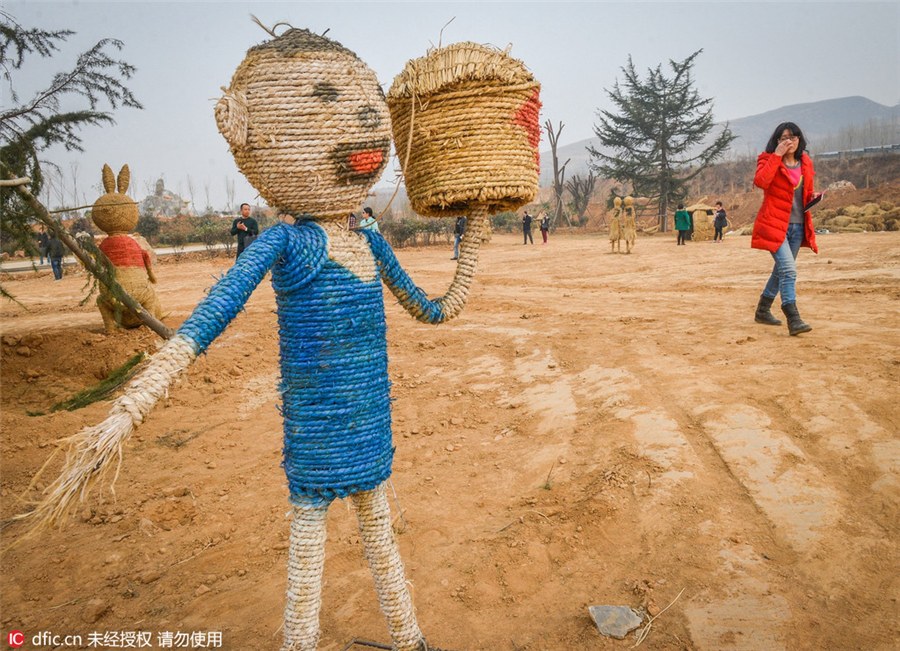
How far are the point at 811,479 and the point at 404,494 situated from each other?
240cm

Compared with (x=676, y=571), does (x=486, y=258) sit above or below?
above

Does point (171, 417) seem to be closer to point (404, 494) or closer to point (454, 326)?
point (404, 494)

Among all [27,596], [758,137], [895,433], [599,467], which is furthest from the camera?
[758,137]

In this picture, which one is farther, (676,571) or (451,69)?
(676,571)

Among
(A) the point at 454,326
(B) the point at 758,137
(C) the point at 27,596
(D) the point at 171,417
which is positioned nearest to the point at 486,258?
(A) the point at 454,326

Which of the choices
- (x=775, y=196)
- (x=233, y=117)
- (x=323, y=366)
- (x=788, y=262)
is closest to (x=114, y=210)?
(x=233, y=117)

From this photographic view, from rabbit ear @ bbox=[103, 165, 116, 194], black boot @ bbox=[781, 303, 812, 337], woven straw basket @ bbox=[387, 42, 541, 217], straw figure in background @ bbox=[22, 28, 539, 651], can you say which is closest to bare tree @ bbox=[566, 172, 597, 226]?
black boot @ bbox=[781, 303, 812, 337]

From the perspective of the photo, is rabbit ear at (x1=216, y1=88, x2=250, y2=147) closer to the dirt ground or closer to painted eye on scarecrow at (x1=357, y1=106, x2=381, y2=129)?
painted eye on scarecrow at (x1=357, y1=106, x2=381, y2=129)

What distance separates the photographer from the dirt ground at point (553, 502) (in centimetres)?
251

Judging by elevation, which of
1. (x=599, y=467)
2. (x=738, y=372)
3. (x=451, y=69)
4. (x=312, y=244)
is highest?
(x=451, y=69)

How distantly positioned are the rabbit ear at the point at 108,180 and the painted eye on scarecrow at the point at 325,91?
266 inches

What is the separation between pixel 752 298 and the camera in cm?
789

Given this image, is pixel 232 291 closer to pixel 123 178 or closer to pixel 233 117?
pixel 233 117

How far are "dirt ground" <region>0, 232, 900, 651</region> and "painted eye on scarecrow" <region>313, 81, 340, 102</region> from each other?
154cm
